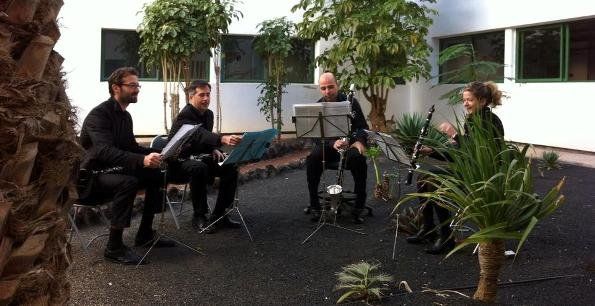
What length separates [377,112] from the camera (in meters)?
12.0

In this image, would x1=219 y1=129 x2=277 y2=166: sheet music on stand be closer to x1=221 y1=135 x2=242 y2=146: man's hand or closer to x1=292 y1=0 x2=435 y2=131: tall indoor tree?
x1=221 y1=135 x2=242 y2=146: man's hand

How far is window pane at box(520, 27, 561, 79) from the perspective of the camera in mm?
10734

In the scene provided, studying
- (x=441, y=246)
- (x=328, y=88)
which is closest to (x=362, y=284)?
(x=441, y=246)

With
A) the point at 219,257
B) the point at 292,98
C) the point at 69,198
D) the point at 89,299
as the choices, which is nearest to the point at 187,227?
the point at 219,257

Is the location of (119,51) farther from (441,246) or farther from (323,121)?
(441,246)

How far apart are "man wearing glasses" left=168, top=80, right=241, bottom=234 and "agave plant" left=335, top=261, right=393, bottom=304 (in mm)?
1995

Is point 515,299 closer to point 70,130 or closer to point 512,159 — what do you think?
point 512,159

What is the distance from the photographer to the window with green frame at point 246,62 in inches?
488

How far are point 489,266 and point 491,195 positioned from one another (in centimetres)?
46

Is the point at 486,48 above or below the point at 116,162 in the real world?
above

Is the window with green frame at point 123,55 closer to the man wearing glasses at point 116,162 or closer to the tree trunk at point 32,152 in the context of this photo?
the man wearing glasses at point 116,162

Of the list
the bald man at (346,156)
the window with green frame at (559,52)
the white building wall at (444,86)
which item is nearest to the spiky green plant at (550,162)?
the white building wall at (444,86)

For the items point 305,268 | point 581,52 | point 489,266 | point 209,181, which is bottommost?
point 305,268

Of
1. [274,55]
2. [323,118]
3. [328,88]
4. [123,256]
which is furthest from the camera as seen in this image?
[274,55]
